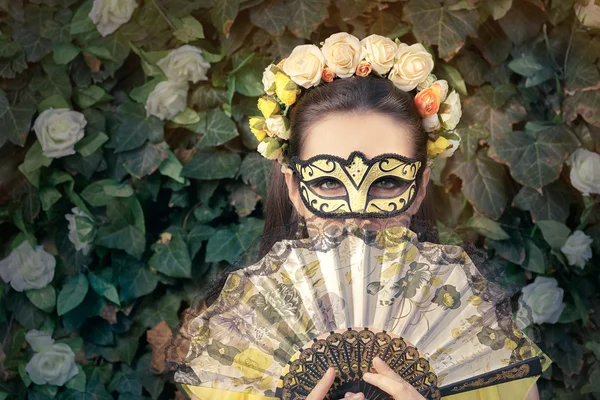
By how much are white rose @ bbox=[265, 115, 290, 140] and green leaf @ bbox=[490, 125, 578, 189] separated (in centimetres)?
89

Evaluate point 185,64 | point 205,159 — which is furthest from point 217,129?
point 185,64

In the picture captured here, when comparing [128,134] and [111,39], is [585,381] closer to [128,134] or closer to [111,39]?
[128,134]

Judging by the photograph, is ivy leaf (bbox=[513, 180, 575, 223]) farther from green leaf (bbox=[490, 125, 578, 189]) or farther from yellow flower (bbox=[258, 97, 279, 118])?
yellow flower (bbox=[258, 97, 279, 118])

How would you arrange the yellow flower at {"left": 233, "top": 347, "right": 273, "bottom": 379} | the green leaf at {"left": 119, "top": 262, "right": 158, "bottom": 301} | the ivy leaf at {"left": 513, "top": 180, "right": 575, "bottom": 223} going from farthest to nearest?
the green leaf at {"left": 119, "top": 262, "right": 158, "bottom": 301}, the ivy leaf at {"left": 513, "top": 180, "right": 575, "bottom": 223}, the yellow flower at {"left": 233, "top": 347, "right": 273, "bottom": 379}

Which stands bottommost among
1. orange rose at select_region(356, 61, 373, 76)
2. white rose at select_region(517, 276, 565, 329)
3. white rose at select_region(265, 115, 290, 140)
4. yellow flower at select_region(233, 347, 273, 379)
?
white rose at select_region(517, 276, 565, 329)

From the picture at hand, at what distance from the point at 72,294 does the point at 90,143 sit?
1.69ft

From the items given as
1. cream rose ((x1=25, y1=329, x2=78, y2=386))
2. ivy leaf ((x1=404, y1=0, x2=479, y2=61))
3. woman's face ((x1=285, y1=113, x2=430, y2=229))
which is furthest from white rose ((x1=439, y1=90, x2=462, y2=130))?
cream rose ((x1=25, y1=329, x2=78, y2=386))

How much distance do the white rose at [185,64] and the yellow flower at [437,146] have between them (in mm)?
950

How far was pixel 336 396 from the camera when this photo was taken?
1561 millimetres

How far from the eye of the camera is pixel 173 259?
2.76m

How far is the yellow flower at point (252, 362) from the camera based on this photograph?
162 cm

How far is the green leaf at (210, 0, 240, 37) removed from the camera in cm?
264

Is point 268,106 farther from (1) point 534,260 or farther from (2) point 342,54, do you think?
(1) point 534,260

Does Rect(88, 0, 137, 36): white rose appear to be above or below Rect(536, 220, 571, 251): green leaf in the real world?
above
